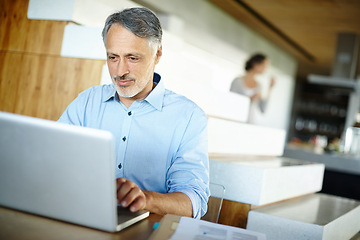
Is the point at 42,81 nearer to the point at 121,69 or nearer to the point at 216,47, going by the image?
the point at 121,69

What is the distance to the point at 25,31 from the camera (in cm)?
262

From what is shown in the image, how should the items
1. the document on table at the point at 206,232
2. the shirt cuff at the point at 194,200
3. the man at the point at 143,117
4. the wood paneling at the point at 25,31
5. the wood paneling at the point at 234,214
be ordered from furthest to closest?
1. the wood paneling at the point at 25,31
2. the wood paneling at the point at 234,214
3. the man at the point at 143,117
4. the shirt cuff at the point at 194,200
5. the document on table at the point at 206,232

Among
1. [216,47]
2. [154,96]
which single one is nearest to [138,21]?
[154,96]

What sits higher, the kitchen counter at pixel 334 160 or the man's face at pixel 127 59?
the man's face at pixel 127 59

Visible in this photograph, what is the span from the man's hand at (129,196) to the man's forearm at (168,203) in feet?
0.33

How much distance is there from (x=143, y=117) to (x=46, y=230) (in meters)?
0.81

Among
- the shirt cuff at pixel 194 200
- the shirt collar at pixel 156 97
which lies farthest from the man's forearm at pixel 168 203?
the shirt collar at pixel 156 97

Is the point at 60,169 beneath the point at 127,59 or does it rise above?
beneath

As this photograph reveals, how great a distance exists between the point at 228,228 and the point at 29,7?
2.08m

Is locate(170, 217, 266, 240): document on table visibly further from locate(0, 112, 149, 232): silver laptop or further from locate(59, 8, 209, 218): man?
locate(59, 8, 209, 218): man

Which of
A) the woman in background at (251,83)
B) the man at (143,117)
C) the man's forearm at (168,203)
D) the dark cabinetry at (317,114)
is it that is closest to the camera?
the man's forearm at (168,203)

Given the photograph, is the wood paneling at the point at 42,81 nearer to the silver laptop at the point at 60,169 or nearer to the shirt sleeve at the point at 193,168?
the shirt sleeve at the point at 193,168

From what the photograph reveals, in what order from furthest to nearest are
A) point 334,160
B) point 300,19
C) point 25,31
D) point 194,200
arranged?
point 300,19 < point 334,160 < point 25,31 < point 194,200

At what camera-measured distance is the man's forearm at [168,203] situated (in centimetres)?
122
